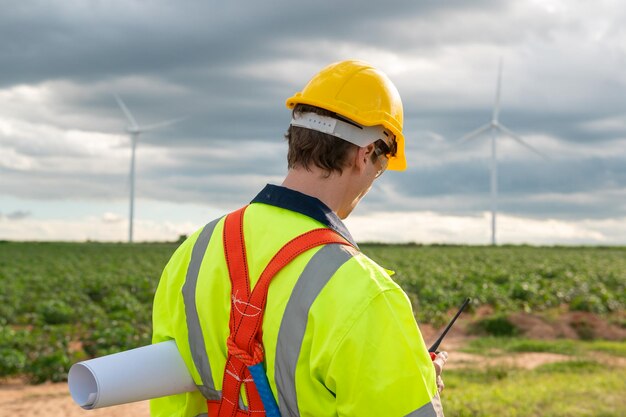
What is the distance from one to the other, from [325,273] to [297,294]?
0.08 metres

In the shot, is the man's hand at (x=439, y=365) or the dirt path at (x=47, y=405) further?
the dirt path at (x=47, y=405)

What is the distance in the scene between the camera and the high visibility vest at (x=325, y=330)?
5.78ft

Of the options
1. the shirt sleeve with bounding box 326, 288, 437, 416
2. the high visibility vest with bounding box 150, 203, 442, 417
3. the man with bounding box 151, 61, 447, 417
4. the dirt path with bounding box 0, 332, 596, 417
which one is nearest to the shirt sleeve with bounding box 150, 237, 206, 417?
the man with bounding box 151, 61, 447, 417

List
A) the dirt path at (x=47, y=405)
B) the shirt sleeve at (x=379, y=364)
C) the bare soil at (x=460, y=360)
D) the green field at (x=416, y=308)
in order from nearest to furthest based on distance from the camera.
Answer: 1. the shirt sleeve at (x=379, y=364)
2. the dirt path at (x=47, y=405)
3. the bare soil at (x=460, y=360)
4. the green field at (x=416, y=308)

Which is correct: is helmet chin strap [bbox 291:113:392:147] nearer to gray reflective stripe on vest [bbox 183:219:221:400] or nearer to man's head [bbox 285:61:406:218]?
man's head [bbox 285:61:406:218]

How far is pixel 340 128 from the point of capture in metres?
2.07

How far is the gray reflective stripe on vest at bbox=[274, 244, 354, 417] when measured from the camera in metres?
1.85

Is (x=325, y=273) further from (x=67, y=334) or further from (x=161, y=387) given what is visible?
(x=67, y=334)

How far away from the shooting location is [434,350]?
91.8 inches

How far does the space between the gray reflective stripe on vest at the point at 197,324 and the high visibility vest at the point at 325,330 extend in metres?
0.04

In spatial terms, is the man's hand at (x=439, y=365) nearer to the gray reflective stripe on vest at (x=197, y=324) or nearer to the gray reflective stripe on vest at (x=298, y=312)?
the gray reflective stripe on vest at (x=298, y=312)

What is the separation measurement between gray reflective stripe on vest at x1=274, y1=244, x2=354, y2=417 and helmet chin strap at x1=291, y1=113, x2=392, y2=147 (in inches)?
12.3

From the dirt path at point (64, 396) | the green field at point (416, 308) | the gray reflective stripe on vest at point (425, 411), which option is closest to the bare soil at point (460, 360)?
the dirt path at point (64, 396)

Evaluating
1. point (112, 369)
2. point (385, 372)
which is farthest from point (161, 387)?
point (385, 372)
